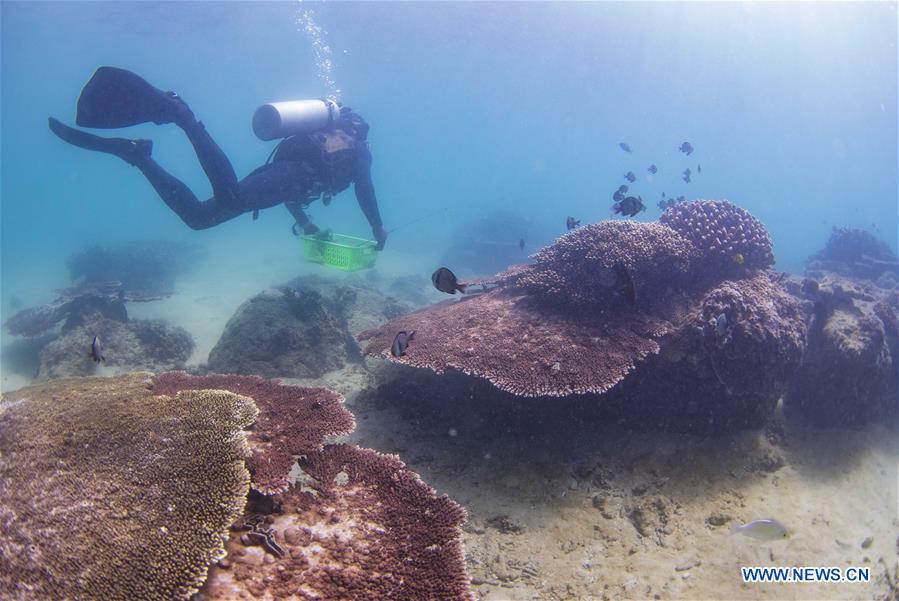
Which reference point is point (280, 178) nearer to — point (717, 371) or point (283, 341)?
point (283, 341)

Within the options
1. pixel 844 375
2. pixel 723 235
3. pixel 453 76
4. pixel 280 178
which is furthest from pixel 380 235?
pixel 453 76

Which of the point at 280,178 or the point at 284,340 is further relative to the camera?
the point at 280,178

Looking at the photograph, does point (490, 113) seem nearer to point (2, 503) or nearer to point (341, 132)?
point (341, 132)

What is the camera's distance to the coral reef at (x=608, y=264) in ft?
20.5

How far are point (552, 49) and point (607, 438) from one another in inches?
2096

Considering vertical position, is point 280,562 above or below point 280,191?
below

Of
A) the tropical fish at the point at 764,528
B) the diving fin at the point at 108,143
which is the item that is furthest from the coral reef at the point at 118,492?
the diving fin at the point at 108,143

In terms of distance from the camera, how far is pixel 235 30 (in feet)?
140

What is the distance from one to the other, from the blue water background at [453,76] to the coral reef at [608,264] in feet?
72.3

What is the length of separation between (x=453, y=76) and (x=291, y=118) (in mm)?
57481

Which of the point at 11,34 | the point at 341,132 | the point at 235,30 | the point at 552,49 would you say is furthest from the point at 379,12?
the point at 341,132

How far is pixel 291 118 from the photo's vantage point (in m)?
9.63

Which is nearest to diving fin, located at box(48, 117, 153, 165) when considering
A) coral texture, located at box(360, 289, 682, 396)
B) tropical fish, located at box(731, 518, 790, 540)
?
coral texture, located at box(360, 289, 682, 396)

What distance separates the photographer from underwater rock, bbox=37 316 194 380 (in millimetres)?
9453
